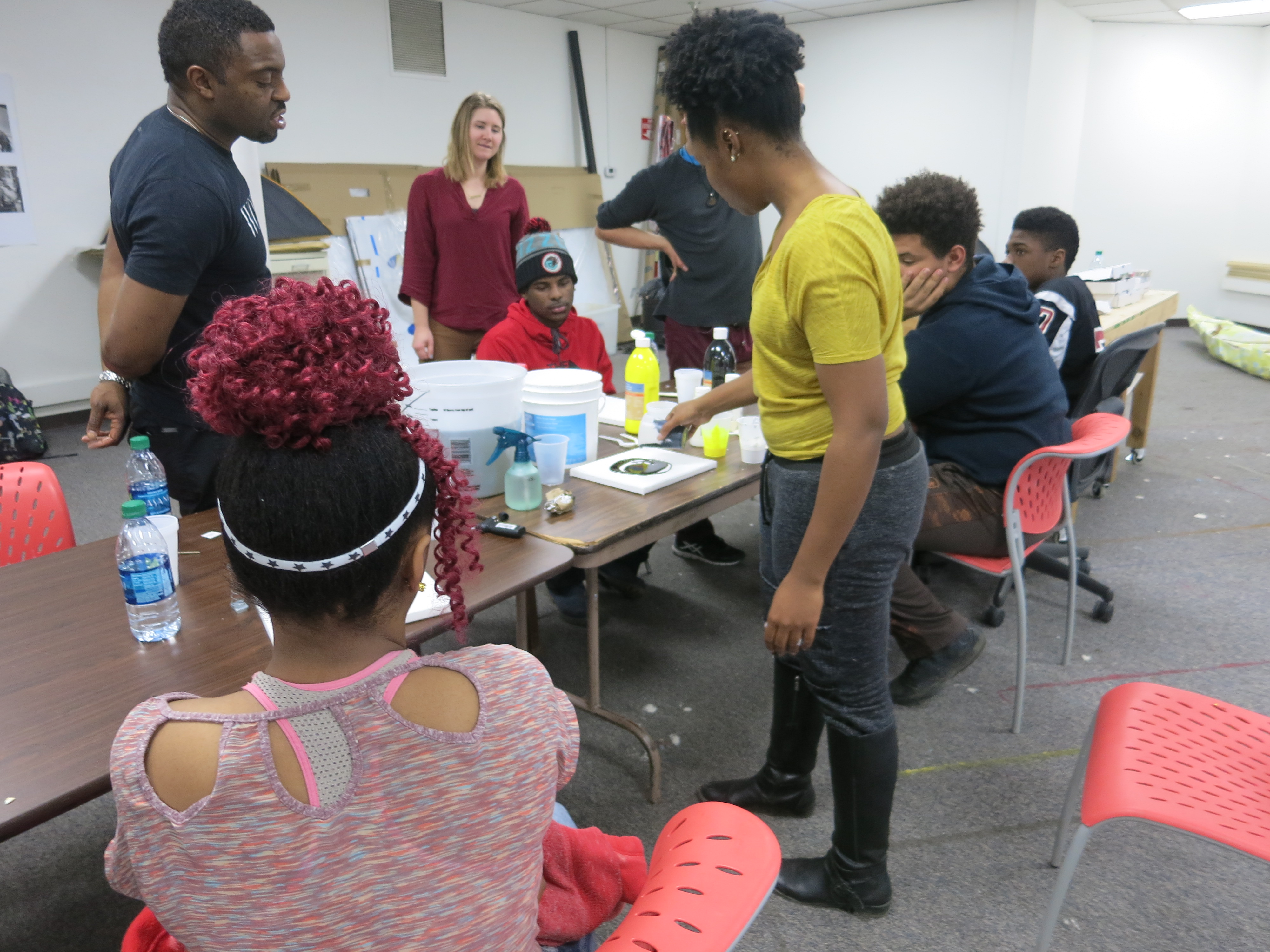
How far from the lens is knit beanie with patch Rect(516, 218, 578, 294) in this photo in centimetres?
250

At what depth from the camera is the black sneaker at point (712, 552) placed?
3.26 m

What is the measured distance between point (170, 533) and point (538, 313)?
4.60 feet

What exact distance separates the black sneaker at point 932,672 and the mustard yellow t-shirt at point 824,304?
51.6 inches

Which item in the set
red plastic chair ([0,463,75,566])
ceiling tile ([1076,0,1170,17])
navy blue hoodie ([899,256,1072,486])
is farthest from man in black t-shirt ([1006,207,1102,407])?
ceiling tile ([1076,0,1170,17])

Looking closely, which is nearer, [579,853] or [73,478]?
[579,853]

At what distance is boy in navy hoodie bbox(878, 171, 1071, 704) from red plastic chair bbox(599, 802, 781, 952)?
1.53m

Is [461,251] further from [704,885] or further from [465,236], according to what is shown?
[704,885]

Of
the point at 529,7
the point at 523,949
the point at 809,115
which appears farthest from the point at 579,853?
the point at 809,115

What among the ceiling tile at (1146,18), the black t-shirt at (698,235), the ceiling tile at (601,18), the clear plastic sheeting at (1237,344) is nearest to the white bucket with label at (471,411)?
the black t-shirt at (698,235)

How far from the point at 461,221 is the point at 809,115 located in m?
5.64

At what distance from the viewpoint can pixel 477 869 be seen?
2.28 ft

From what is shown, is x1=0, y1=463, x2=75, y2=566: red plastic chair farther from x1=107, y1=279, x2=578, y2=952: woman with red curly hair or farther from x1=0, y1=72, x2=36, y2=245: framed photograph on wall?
x1=0, y1=72, x2=36, y2=245: framed photograph on wall

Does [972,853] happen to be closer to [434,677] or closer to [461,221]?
[434,677]

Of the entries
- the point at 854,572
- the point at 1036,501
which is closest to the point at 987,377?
the point at 1036,501
